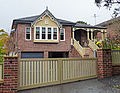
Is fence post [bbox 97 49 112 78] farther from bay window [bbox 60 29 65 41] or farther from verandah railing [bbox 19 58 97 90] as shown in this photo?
bay window [bbox 60 29 65 41]

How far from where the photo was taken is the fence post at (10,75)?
529 centimetres

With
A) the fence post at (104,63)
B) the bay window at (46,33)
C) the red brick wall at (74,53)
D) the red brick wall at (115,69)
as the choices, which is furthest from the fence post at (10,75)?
the bay window at (46,33)

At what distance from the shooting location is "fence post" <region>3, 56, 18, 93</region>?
5.29 metres

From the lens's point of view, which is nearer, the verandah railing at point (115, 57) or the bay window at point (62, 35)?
the verandah railing at point (115, 57)

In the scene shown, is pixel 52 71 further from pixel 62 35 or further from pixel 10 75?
pixel 62 35

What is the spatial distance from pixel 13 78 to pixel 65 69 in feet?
8.89

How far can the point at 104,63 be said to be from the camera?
802cm

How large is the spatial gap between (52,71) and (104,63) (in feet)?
11.0

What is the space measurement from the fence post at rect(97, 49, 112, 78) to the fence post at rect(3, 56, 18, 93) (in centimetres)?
498

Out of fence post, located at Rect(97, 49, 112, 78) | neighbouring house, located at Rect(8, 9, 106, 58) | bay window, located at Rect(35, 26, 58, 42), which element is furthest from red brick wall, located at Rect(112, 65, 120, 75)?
bay window, located at Rect(35, 26, 58, 42)

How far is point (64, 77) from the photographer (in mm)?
6957

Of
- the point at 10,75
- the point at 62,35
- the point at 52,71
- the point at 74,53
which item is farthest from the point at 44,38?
the point at 10,75

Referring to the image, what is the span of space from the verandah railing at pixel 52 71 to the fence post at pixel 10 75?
16.7 inches

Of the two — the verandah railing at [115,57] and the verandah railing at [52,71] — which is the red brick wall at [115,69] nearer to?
the verandah railing at [115,57]
